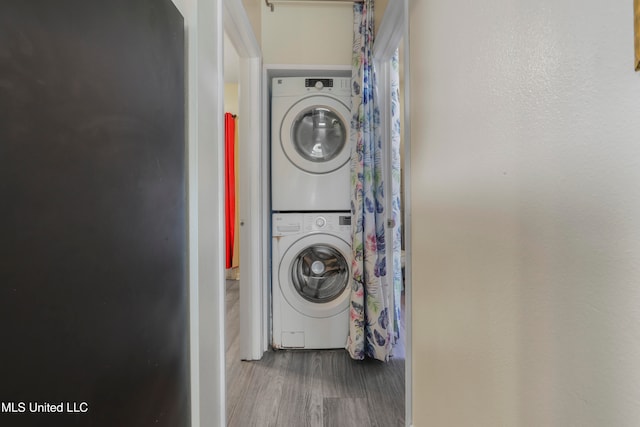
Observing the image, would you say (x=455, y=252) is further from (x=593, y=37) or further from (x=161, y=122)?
(x=161, y=122)

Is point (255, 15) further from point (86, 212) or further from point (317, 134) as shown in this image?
point (86, 212)

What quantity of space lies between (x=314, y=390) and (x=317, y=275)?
2.50 ft

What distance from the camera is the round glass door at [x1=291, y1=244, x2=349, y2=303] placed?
2125 mm

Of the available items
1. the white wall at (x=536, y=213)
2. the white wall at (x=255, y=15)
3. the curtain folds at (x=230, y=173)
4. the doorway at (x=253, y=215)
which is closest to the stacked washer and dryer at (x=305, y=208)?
the doorway at (x=253, y=215)

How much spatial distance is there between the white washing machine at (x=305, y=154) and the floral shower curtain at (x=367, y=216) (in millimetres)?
144

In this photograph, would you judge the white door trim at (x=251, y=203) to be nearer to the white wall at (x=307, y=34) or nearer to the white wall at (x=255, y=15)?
the white wall at (x=255, y=15)

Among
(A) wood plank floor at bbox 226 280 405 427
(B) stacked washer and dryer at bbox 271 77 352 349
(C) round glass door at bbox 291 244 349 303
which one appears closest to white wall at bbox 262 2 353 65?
(B) stacked washer and dryer at bbox 271 77 352 349

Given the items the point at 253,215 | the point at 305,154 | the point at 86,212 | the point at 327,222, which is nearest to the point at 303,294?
the point at 327,222

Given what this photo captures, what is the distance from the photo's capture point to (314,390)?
64.8 inches

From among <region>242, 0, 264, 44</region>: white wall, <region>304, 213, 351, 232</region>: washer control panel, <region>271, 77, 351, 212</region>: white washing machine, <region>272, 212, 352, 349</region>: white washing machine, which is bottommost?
<region>272, 212, 352, 349</region>: white washing machine

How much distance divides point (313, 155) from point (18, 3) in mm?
1794

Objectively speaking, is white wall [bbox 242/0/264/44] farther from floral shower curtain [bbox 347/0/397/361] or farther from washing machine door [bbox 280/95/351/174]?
floral shower curtain [bbox 347/0/397/361]

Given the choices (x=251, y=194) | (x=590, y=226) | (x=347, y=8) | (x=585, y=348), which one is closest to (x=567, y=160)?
(x=590, y=226)

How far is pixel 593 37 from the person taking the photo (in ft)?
1.49
